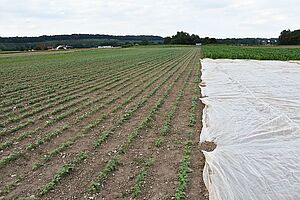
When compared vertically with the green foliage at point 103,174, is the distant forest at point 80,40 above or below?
below

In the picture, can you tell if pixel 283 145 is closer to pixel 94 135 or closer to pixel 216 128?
pixel 216 128

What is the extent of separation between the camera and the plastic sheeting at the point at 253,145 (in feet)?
11.4

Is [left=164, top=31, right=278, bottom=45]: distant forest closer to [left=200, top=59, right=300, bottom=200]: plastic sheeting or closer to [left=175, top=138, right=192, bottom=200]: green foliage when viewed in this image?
[left=200, top=59, right=300, bottom=200]: plastic sheeting

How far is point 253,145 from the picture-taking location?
4.79 metres

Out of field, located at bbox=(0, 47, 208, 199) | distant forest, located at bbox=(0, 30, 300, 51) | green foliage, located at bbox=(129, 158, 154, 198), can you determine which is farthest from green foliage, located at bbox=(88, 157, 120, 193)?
distant forest, located at bbox=(0, 30, 300, 51)

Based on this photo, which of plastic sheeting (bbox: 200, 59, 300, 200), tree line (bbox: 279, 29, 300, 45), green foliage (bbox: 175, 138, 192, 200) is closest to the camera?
plastic sheeting (bbox: 200, 59, 300, 200)

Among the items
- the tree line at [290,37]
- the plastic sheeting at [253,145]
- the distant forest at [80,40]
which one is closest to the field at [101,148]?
the plastic sheeting at [253,145]

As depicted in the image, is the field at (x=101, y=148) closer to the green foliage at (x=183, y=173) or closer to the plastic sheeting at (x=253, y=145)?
the green foliage at (x=183, y=173)

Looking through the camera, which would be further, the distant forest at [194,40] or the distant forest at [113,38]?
the distant forest at [194,40]

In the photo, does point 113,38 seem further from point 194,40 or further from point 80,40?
point 194,40

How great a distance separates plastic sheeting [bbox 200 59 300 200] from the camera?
347 centimetres

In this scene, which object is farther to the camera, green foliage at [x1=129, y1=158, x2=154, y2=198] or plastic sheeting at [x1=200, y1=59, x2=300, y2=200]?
green foliage at [x1=129, y1=158, x2=154, y2=198]

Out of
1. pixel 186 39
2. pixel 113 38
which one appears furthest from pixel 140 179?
pixel 113 38

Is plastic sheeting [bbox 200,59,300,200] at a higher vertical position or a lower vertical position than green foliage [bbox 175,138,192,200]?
higher
